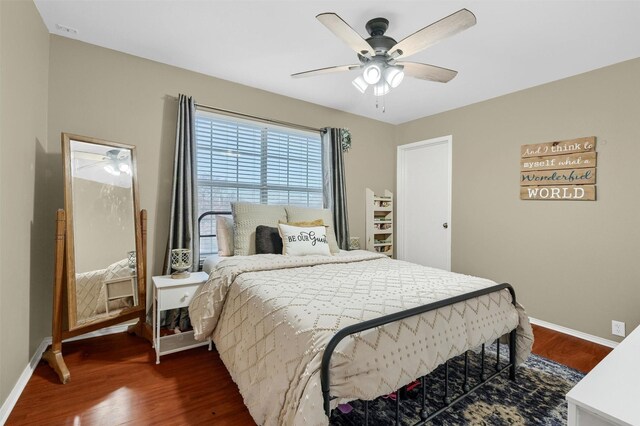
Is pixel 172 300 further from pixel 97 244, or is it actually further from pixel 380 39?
pixel 380 39

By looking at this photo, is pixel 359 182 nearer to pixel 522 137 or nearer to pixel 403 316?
pixel 522 137

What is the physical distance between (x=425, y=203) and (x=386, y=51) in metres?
2.59

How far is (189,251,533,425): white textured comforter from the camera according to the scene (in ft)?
3.92

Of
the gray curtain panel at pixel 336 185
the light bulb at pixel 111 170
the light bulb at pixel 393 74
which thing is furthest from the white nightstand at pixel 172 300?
the light bulb at pixel 393 74

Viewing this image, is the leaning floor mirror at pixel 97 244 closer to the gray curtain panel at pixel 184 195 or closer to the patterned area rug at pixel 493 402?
the gray curtain panel at pixel 184 195

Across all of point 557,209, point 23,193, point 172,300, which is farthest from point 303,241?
point 557,209

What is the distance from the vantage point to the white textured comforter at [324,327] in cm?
120

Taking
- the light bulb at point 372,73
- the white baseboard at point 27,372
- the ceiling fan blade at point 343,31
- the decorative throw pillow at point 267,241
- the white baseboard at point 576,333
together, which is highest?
the ceiling fan blade at point 343,31

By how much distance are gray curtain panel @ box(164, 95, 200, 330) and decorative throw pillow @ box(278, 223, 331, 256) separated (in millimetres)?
814

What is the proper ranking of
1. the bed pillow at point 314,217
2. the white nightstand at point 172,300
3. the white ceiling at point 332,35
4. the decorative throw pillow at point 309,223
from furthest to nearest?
the bed pillow at point 314,217 < the decorative throw pillow at point 309,223 < the white nightstand at point 172,300 < the white ceiling at point 332,35

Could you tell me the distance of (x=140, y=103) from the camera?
2.75 m

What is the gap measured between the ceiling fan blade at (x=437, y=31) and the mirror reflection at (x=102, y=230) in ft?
7.45

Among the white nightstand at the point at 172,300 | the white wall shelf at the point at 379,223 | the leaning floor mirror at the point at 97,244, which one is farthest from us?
the white wall shelf at the point at 379,223

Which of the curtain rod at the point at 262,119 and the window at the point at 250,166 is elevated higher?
the curtain rod at the point at 262,119
